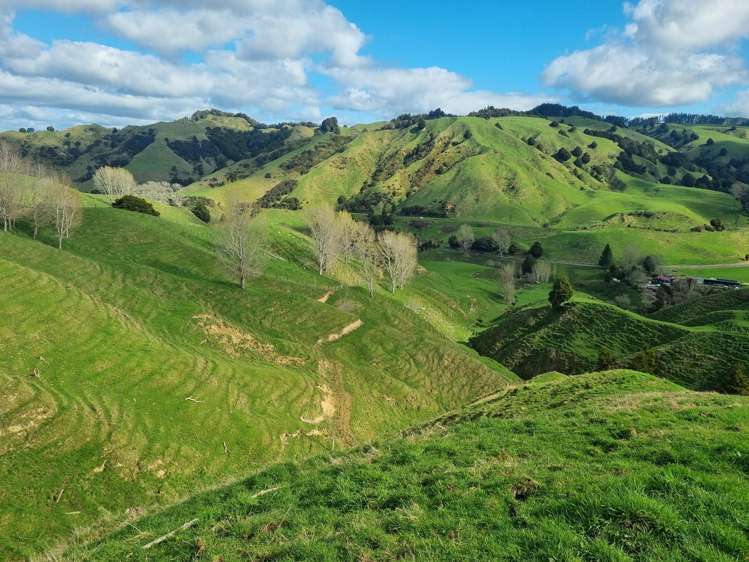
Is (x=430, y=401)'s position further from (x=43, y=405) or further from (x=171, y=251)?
(x=171, y=251)

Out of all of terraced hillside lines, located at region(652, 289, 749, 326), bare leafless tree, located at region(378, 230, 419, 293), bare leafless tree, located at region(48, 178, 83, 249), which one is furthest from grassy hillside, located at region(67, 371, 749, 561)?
bare leafless tree, located at region(378, 230, 419, 293)

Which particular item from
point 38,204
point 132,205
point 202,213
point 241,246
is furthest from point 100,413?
point 202,213

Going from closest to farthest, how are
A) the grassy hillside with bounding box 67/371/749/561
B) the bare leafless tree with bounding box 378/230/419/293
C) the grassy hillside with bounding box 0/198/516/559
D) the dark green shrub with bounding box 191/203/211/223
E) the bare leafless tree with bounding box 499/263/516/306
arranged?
1. the grassy hillside with bounding box 67/371/749/561
2. the grassy hillside with bounding box 0/198/516/559
3. the bare leafless tree with bounding box 378/230/419/293
4. the bare leafless tree with bounding box 499/263/516/306
5. the dark green shrub with bounding box 191/203/211/223

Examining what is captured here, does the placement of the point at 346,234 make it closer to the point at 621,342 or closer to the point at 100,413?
the point at 621,342

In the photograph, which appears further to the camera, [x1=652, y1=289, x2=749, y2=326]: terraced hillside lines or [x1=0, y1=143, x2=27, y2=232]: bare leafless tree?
[x1=652, y1=289, x2=749, y2=326]: terraced hillside lines

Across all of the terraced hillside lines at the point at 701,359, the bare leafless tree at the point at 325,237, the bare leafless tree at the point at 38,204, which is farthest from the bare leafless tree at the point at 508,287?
the bare leafless tree at the point at 38,204

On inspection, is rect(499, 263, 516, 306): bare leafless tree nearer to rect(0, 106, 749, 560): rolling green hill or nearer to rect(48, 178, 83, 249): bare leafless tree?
rect(0, 106, 749, 560): rolling green hill
